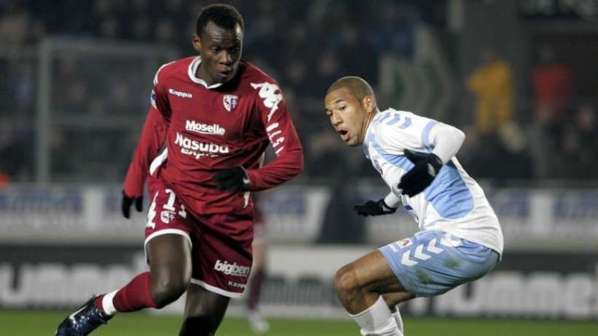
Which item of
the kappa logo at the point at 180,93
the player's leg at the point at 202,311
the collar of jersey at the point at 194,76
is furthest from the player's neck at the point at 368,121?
the player's leg at the point at 202,311

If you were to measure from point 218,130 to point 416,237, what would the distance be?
1241 mm

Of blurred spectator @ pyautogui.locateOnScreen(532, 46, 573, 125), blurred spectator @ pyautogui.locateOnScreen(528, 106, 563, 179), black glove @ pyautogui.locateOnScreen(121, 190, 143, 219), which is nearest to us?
black glove @ pyautogui.locateOnScreen(121, 190, 143, 219)

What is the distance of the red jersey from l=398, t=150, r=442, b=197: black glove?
2.59 feet

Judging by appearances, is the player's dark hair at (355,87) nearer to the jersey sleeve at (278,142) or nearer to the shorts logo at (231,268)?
the jersey sleeve at (278,142)

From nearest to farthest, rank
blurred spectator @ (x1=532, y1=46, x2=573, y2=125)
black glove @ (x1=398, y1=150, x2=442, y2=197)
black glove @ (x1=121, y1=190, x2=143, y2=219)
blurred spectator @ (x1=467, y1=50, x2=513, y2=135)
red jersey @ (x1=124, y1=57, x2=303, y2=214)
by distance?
black glove @ (x1=398, y1=150, x2=442, y2=197) < red jersey @ (x1=124, y1=57, x2=303, y2=214) < black glove @ (x1=121, y1=190, x2=143, y2=219) < blurred spectator @ (x1=467, y1=50, x2=513, y2=135) < blurred spectator @ (x1=532, y1=46, x2=573, y2=125)

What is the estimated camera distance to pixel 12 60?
48.8 feet

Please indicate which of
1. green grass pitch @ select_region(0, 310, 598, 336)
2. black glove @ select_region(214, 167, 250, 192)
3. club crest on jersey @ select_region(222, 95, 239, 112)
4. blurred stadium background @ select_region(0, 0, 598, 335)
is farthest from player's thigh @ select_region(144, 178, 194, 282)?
blurred stadium background @ select_region(0, 0, 598, 335)

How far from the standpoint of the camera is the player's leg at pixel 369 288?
6641 millimetres

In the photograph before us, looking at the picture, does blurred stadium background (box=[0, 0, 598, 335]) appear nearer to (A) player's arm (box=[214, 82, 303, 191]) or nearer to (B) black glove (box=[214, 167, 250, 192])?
(A) player's arm (box=[214, 82, 303, 191])

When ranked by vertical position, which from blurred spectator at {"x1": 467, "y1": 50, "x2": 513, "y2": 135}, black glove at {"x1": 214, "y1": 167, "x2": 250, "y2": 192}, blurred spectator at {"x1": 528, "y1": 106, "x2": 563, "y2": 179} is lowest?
blurred spectator at {"x1": 528, "y1": 106, "x2": 563, "y2": 179}

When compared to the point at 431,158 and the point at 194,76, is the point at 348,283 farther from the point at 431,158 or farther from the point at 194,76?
the point at 194,76

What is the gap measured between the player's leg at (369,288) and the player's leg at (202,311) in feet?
2.49

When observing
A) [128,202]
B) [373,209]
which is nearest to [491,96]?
[373,209]

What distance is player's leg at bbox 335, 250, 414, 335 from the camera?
6.64 metres
